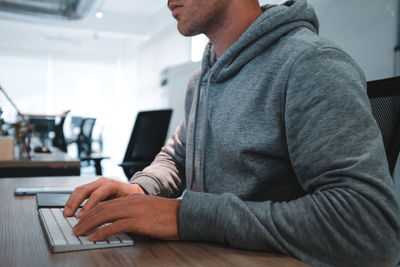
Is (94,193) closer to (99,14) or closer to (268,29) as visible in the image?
(268,29)

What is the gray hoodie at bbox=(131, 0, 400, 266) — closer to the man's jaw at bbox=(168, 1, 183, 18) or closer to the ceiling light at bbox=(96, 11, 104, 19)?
the man's jaw at bbox=(168, 1, 183, 18)

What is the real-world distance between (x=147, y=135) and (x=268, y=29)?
1.59 m

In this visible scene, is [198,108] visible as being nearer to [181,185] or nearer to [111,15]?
[181,185]

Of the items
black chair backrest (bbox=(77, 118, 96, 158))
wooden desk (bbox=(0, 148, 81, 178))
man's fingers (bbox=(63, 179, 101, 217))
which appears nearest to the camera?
man's fingers (bbox=(63, 179, 101, 217))

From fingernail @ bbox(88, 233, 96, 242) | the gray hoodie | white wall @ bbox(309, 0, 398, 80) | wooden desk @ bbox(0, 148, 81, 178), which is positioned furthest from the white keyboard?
white wall @ bbox(309, 0, 398, 80)

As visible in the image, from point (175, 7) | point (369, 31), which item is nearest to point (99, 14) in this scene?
point (369, 31)

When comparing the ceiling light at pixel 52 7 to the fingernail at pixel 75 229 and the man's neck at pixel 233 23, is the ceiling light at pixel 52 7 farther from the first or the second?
the fingernail at pixel 75 229

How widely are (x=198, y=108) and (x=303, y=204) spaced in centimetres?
47

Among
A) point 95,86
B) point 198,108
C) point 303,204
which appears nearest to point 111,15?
point 95,86

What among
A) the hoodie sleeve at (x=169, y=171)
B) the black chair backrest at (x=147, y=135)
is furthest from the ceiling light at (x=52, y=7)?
the hoodie sleeve at (x=169, y=171)

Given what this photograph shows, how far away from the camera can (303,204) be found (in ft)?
1.82

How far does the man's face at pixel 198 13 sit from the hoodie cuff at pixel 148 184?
16.5 inches

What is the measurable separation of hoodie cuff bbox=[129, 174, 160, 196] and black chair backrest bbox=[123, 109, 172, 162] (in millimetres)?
1251

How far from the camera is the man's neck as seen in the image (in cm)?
93
